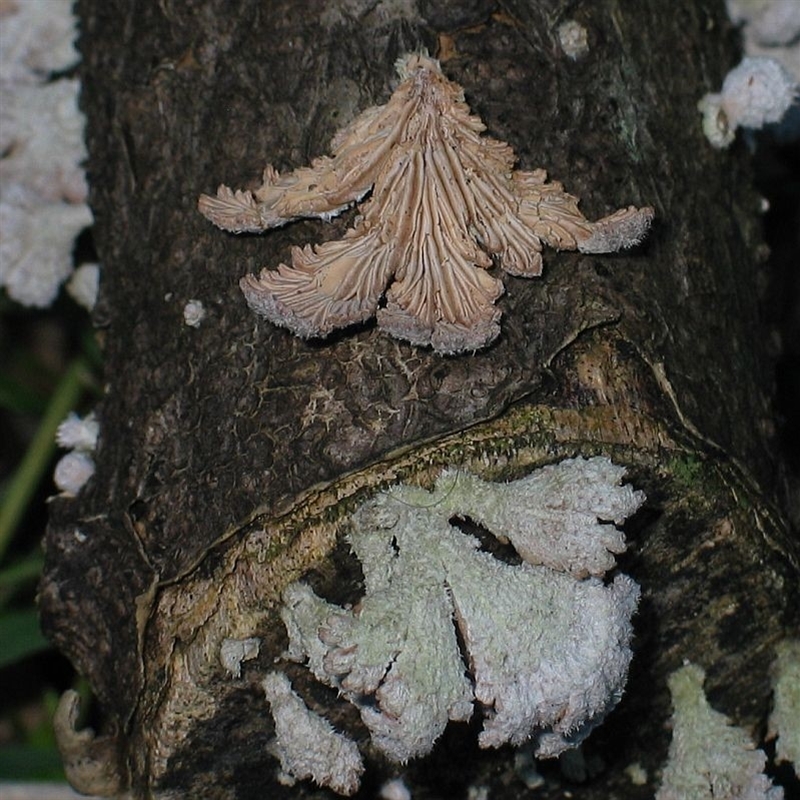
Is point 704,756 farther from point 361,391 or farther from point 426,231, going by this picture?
point 426,231

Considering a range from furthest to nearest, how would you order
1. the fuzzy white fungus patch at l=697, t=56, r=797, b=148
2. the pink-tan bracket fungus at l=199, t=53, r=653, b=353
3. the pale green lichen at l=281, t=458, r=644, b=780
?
the fuzzy white fungus patch at l=697, t=56, r=797, b=148
the pink-tan bracket fungus at l=199, t=53, r=653, b=353
the pale green lichen at l=281, t=458, r=644, b=780

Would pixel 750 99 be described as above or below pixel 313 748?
above

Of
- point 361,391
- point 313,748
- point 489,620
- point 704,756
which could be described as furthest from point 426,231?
point 704,756

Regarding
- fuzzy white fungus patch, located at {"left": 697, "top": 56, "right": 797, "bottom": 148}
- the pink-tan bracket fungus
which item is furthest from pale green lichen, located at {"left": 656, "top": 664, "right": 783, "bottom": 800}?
fuzzy white fungus patch, located at {"left": 697, "top": 56, "right": 797, "bottom": 148}

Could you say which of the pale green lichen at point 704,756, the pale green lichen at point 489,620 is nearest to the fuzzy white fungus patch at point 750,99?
the pale green lichen at point 489,620

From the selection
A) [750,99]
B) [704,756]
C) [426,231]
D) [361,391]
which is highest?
[750,99]

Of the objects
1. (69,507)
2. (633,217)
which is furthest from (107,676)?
(633,217)

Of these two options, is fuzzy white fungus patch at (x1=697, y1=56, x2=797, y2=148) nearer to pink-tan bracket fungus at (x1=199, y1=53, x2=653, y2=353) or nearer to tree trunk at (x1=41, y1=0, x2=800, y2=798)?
tree trunk at (x1=41, y1=0, x2=800, y2=798)
